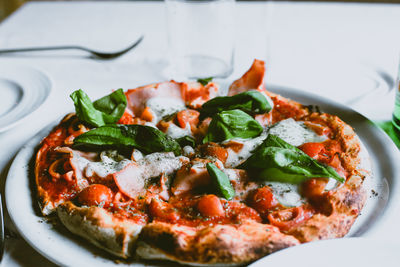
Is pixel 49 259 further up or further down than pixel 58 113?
further up

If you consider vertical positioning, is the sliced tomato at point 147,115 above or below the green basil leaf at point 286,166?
below

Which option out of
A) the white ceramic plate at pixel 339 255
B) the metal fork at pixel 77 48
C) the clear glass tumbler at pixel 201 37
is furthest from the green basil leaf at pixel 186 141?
the metal fork at pixel 77 48

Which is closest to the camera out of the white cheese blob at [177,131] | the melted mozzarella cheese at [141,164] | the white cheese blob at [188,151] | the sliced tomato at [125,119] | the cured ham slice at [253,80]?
the melted mozzarella cheese at [141,164]

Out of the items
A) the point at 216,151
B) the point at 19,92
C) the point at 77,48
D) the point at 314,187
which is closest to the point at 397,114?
the point at 314,187

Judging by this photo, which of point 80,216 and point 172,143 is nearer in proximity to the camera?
point 80,216

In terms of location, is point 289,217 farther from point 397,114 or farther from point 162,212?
point 397,114

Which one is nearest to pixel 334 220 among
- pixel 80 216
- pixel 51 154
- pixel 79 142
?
pixel 80 216

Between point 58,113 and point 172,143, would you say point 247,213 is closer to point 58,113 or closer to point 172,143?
point 172,143

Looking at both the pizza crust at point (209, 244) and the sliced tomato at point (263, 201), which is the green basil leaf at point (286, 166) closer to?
the sliced tomato at point (263, 201)
